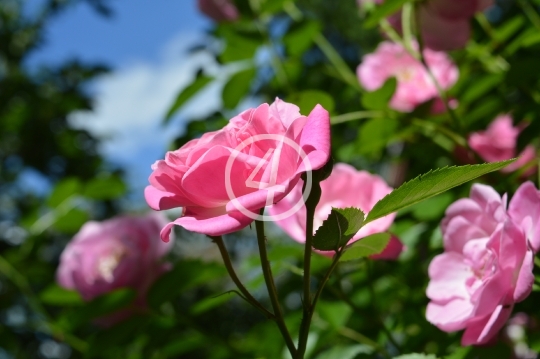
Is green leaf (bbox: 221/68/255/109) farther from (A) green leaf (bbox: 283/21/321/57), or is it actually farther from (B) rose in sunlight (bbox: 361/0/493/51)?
(B) rose in sunlight (bbox: 361/0/493/51)

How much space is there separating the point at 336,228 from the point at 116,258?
20.4 inches

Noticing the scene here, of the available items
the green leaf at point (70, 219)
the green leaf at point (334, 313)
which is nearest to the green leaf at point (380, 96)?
the green leaf at point (334, 313)

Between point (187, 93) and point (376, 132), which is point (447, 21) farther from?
point (187, 93)

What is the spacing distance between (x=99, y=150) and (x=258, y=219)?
3.02 meters

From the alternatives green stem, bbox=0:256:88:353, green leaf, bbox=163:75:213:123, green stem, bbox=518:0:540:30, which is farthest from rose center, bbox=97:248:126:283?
green stem, bbox=518:0:540:30

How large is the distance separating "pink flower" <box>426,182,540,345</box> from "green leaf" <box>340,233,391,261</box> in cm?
7

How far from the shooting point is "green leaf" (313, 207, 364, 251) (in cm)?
33

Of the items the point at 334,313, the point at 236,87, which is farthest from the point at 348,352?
the point at 236,87

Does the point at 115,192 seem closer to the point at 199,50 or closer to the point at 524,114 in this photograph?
the point at 199,50

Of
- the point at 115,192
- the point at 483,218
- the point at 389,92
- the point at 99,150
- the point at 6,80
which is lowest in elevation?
the point at 483,218

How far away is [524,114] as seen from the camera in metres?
0.67

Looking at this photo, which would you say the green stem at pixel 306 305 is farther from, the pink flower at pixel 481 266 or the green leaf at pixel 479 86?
the green leaf at pixel 479 86

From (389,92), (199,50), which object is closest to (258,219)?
(389,92)

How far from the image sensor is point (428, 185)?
33cm
